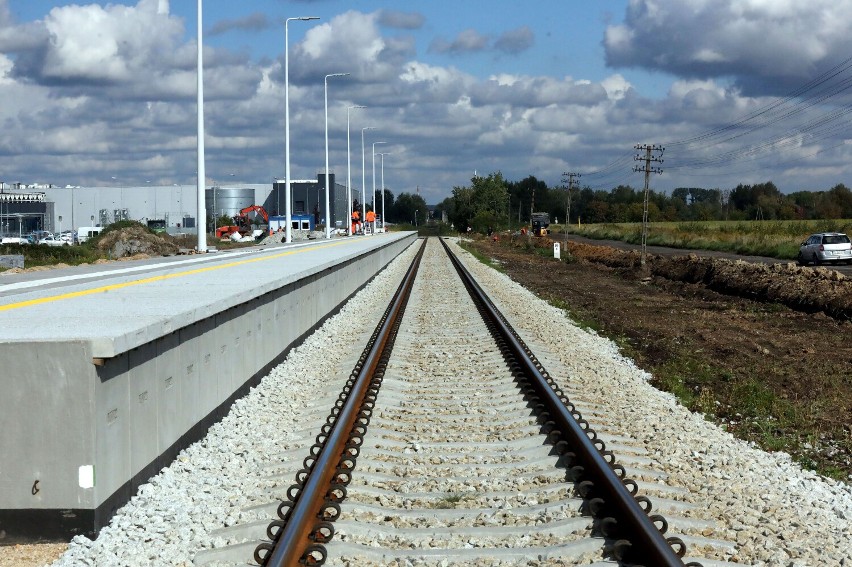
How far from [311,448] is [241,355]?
157 inches

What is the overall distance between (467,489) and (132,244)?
49.1 m

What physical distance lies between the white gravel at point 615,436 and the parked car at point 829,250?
41.4 metres

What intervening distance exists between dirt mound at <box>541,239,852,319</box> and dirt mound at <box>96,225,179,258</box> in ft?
83.1

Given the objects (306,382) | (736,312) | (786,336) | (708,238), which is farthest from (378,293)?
(708,238)

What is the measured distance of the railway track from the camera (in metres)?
6.04

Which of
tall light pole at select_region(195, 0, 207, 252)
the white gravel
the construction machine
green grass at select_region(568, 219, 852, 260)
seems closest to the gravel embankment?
the white gravel

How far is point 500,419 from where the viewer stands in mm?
10523

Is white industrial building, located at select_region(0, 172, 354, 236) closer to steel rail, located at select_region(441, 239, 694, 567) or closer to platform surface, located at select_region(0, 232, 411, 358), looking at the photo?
platform surface, located at select_region(0, 232, 411, 358)

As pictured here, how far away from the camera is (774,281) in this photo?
105ft

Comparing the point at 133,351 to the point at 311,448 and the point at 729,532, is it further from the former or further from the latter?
the point at 729,532

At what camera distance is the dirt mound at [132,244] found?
53.4 metres

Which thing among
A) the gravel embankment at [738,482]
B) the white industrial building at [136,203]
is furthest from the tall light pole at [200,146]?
the white industrial building at [136,203]

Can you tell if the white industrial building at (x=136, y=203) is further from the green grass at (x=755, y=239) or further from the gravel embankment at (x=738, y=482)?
the gravel embankment at (x=738, y=482)

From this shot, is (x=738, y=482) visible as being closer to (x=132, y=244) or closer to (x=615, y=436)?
(x=615, y=436)
